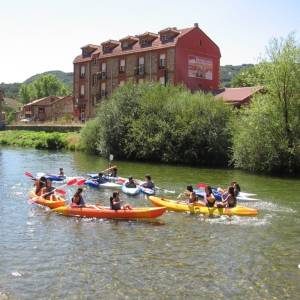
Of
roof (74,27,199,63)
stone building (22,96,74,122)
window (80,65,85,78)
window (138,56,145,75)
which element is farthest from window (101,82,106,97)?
stone building (22,96,74,122)

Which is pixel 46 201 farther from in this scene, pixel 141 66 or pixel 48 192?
pixel 141 66

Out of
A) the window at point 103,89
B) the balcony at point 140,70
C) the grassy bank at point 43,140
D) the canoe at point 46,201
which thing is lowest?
the canoe at point 46,201

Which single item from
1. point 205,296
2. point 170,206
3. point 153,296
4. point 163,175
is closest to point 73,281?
point 153,296

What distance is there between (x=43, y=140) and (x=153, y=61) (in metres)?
17.6

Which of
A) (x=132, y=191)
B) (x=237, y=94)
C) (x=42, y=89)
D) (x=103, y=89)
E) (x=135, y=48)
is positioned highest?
(x=135, y=48)

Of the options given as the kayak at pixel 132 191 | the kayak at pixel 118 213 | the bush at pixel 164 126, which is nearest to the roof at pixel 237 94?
the bush at pixel 164 126

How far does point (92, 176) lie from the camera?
1202 inches

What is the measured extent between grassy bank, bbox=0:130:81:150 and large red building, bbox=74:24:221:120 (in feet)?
28.7

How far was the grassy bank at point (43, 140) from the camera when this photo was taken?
199 feet

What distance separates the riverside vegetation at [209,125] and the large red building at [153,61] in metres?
11.2

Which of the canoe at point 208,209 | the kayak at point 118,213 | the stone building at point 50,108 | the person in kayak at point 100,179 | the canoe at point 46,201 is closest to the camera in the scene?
the kayak at point 118,213

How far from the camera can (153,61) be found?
61.7 metres

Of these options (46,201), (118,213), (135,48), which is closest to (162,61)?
(135,48)

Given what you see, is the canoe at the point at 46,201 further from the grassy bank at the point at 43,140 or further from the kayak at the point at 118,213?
the grassy bank at the point at 43,140
